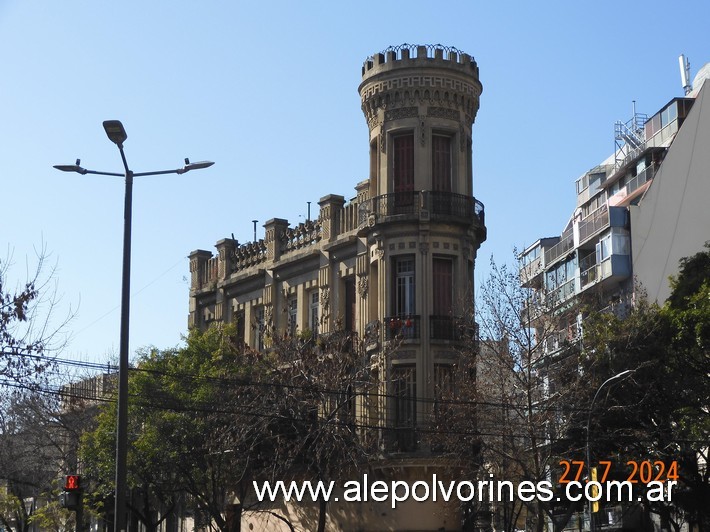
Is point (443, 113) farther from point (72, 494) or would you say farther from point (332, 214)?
point (72, 494)

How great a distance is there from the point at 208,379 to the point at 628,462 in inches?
593

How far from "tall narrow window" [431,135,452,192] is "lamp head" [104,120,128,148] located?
24.6m

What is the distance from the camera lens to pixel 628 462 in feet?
126

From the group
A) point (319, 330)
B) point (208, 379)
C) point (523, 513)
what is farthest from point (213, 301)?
point (523, 513)

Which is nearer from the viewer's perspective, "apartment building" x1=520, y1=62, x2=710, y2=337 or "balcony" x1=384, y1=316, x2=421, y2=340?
"balcony" x1=384, y1=316, x2=421, y2=340

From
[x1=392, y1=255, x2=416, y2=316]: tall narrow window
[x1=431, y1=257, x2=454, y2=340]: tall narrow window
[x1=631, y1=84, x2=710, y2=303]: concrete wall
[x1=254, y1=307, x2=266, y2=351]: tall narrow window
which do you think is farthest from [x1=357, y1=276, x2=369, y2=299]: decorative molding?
[x1=631, y1=84, x2=710, y2=303]: concrete wall

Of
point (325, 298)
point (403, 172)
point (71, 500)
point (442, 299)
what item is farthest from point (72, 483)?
point (325, 298)

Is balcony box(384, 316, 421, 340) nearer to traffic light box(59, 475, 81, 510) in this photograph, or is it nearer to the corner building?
the corner building

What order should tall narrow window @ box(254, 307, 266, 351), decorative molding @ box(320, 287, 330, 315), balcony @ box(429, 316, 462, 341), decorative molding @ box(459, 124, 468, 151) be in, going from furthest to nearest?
1. tall narrow window @ box(254, 307, 266, 351)
2. decorative molding @ box(320, 287, 330, 315)
3. decorative molding @ box(459, 124, 468, 151)
4. balcony @ box(429, 316, 462, 341)

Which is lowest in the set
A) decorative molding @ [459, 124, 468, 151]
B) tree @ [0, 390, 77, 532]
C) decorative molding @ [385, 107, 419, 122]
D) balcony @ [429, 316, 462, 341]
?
tree @ [0, 390, 77, 532]

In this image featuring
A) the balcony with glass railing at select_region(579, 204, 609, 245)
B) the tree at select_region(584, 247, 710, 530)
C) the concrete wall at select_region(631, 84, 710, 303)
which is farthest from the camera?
the balcony with glass railing at select_region(579, 204, 609, 245)

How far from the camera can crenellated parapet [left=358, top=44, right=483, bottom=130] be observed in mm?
46062

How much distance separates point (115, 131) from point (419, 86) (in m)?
25.1

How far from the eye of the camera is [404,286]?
1778 inches
